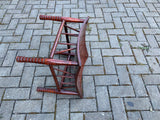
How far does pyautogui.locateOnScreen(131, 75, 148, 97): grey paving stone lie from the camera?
234cm

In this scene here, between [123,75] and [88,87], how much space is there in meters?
0.61

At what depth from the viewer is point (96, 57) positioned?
9.14 feet

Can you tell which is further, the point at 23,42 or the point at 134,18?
the point at 134,18

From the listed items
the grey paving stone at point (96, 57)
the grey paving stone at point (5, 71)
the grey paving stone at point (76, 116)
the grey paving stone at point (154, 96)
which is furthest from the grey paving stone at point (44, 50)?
the grey paving stone at point (154, 96)

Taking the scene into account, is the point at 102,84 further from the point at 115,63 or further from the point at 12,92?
the point at 12,92

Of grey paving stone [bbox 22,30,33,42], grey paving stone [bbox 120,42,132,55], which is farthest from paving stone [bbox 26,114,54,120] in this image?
grey paving stone [bbox 120,42,132,55]

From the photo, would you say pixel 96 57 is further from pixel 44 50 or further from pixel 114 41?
pixel 44 50

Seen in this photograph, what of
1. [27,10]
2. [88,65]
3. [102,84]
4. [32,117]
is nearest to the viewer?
[32,117]

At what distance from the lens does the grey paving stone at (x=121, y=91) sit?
2318 millimetres

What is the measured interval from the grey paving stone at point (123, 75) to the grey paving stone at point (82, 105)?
57cm

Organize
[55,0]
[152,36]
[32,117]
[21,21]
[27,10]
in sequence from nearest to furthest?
[32,117] → [152,36] → [21,21] → [27,10] → [55,0]

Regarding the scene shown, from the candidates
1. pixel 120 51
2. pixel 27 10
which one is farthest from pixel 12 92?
pixel 27 10

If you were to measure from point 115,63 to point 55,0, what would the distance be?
2.37 meters

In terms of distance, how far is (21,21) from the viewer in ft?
11.3
